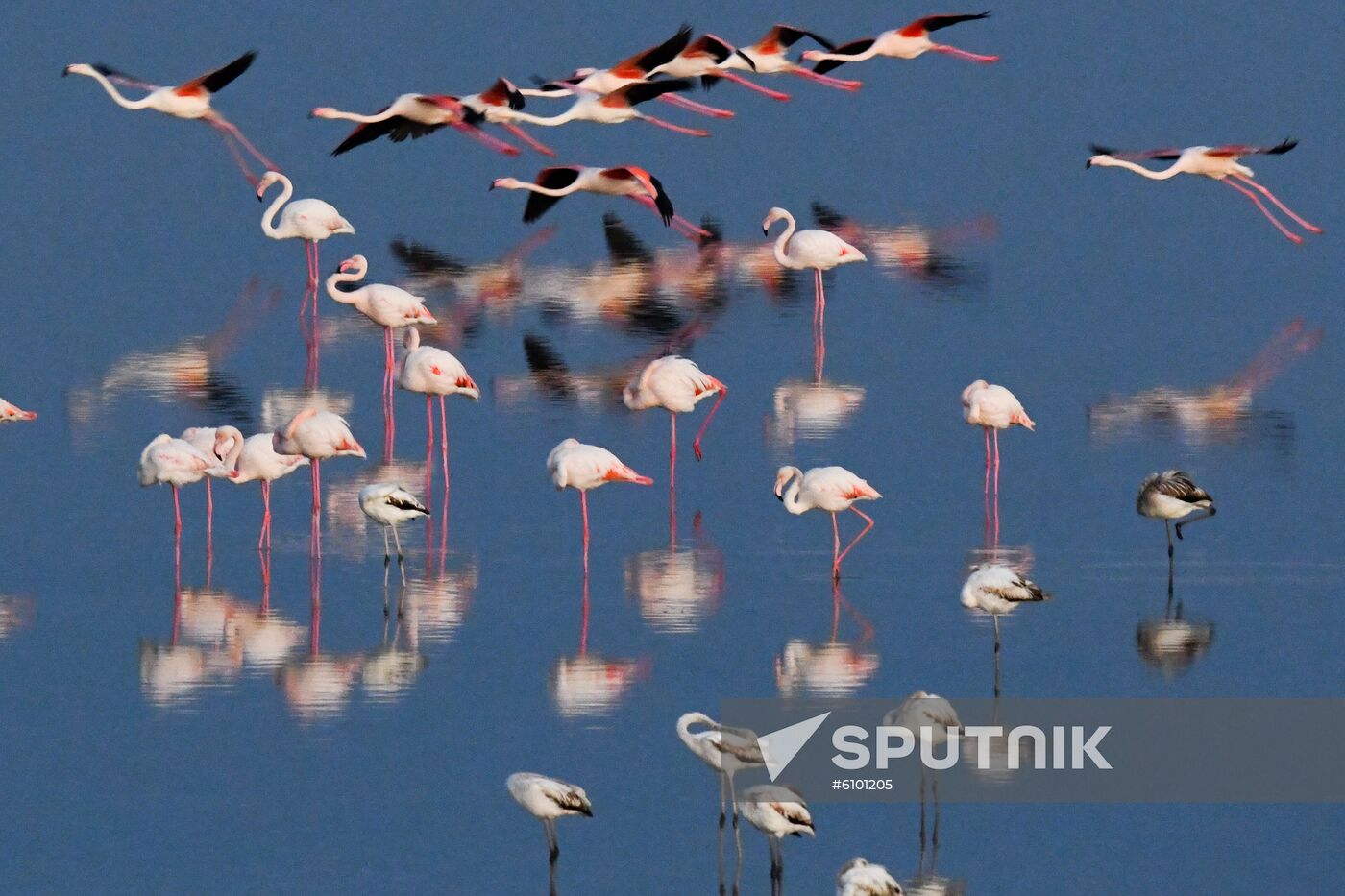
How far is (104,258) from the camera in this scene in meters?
22.5

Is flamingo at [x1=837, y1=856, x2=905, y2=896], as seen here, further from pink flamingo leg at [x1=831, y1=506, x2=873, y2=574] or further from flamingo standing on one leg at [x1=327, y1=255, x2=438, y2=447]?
flamingo standing on one leg at [x1=327, y1=255, x2=438, y2=447]

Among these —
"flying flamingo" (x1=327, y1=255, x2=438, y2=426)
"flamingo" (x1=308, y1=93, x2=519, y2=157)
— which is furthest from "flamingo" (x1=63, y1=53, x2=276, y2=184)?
"flying flamingo" (x1=327, y1=255, x2=438, y2=426)

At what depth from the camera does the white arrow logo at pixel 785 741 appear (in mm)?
10164

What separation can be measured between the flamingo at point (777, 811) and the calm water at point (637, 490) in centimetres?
53

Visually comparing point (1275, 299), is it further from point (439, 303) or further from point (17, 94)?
point (17, 94)

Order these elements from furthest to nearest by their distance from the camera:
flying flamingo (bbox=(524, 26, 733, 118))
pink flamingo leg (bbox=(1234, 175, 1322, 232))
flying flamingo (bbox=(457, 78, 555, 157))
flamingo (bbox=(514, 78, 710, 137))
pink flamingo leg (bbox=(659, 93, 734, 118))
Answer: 1. pink flamingo leg (bbox=(659, 93, 734, 118))
2. flamingo (bbox=(514, 78, 710, 137))
3. flying flamingo (bbox=(524, 26, 733, 118))
4. flying flamingo (bbox=(457, 78, 555, 157))
5. pink flamingo leg (bbox=(1234, 175, 1322, 232))

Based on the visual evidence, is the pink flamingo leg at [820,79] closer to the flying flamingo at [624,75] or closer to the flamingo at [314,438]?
the flying flamingo at [624,75]

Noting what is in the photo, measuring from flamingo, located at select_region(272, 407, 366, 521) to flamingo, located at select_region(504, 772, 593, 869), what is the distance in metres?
4.53

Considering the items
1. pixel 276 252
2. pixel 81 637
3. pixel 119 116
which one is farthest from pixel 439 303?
pixel 119 116

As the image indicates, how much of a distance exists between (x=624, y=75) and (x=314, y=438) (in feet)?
36.5

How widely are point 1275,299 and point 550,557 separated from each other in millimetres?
8904

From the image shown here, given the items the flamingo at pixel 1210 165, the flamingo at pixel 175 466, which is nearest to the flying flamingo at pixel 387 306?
the flamingo at pixel 175 466

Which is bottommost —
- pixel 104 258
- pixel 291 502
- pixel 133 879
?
pixel 133 879

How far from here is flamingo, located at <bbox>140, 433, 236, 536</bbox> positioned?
13.4 m
